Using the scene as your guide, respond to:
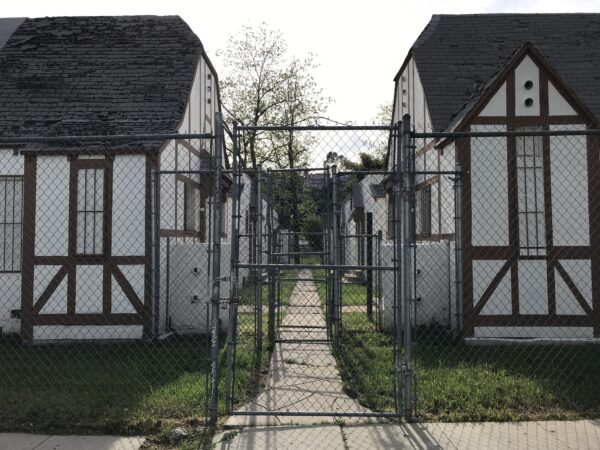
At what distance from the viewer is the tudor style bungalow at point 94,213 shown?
9.70m

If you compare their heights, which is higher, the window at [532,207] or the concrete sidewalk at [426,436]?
the window at [532,207]

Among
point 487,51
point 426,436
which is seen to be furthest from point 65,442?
point 487,51

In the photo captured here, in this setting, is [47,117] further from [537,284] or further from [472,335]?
[537,284]

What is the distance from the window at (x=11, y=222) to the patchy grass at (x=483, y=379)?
6220 mm

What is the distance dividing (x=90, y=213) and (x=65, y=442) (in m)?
5.88

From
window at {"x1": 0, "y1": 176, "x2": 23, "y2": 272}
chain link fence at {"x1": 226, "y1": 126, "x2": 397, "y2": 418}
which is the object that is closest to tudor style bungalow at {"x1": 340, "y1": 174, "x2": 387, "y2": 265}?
chain link fence at {"x1": 226, "y1": 126, "x2": 397, "y2": 418}

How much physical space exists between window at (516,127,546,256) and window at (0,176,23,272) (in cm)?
900

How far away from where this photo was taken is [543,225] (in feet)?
31.3

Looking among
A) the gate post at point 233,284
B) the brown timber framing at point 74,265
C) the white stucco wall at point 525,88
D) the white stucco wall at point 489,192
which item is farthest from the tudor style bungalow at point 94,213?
the white stucco wall at point 525,88

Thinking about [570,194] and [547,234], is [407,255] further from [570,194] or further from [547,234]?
[570,194]

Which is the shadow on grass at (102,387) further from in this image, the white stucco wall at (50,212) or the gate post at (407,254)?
the gate post at (407,254)

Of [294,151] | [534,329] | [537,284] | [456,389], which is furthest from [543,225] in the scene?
[294,151]

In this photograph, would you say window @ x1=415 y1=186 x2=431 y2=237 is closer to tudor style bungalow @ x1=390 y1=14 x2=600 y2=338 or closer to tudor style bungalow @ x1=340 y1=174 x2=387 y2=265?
tudor style bungalow @ x1=390 y1=14 x2=600 y2=338

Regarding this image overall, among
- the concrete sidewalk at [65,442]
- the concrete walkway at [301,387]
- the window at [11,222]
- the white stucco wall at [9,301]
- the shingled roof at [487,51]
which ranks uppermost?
the shingled roof at [487,51]
